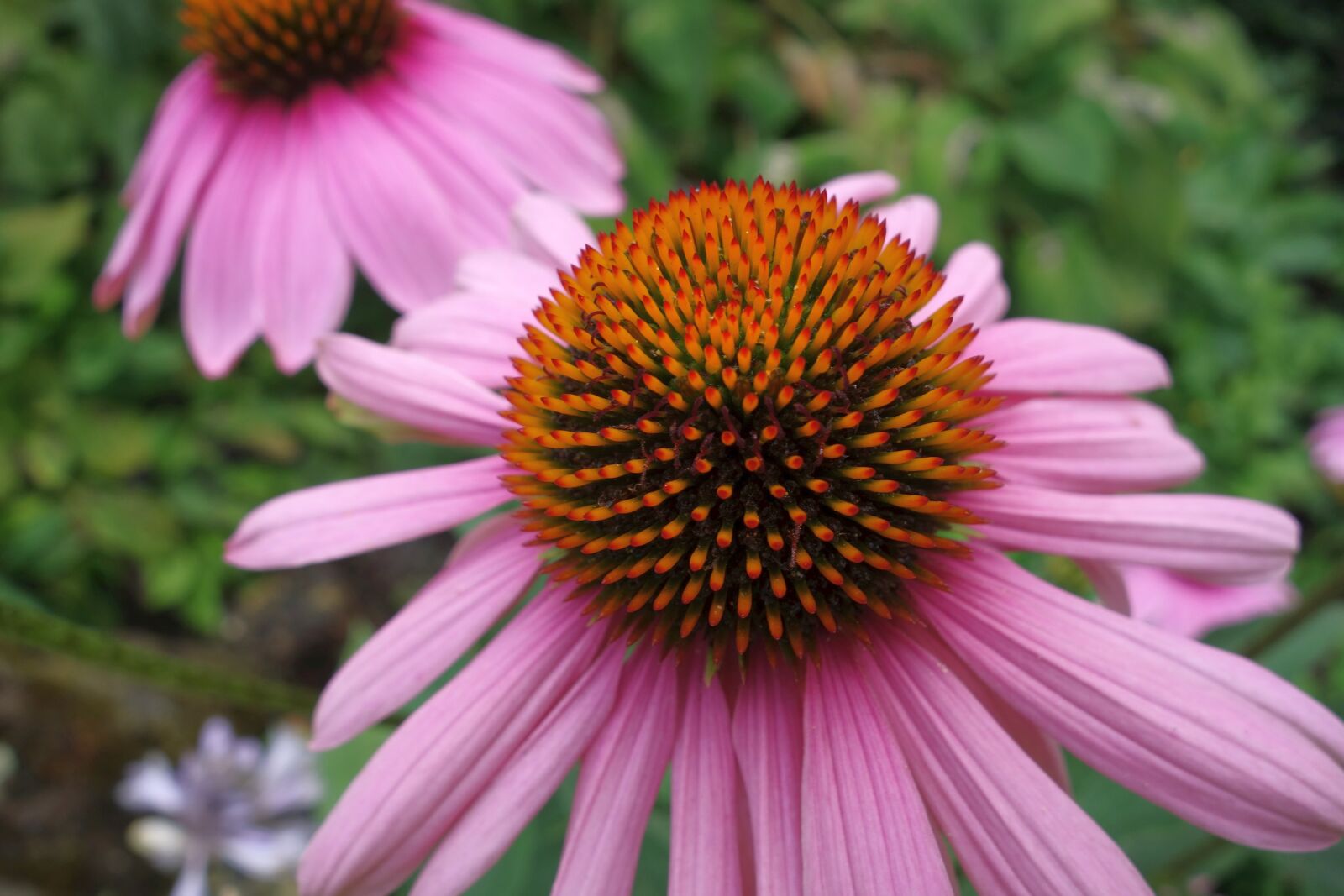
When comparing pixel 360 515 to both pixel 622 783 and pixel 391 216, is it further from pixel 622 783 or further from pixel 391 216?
pixel 391 216

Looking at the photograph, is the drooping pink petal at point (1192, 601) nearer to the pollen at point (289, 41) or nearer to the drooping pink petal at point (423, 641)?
the drooping pink petal at point (423, 641)

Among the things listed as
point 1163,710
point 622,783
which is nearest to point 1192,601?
point 1163,710

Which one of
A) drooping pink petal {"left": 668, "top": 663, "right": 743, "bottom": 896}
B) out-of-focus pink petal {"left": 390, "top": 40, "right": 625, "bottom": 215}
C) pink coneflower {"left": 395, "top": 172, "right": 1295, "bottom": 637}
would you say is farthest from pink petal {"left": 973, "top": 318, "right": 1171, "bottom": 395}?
out-of-focus pink petal {"left": 390, "top": 40, "right": 625, "bottom": 215}

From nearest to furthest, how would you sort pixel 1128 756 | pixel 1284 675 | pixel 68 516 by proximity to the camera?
pixel 1128 756 → pixel 1284 675 → pixel 68 516

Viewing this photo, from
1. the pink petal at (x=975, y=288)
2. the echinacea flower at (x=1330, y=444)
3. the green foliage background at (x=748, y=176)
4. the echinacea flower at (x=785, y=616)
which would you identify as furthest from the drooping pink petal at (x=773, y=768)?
the echinacea flower at (x=1330, y=444)

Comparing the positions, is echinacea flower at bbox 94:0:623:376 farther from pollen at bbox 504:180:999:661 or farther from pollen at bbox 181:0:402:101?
pollen at bbox 504:180:999:661

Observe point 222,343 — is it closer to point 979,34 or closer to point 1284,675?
point 1284,675

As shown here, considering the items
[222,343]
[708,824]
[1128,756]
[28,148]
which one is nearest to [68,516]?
[28,148]
